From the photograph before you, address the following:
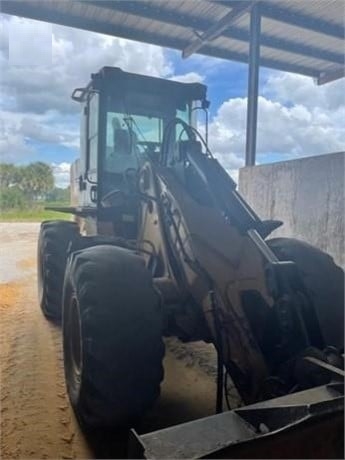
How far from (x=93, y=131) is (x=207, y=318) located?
2.09 m

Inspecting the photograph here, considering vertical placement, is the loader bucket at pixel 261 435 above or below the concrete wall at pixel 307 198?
below

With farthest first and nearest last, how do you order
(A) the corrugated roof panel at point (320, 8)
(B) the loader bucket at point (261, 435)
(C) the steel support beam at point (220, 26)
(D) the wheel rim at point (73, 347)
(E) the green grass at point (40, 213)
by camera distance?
(C) the steel support beam at point (220, 26) < (A) the corrugated roof panel at point (320, 8) < (E) the green grass at point (40, 213) < (D) the wheel rim at point (73, 347) < (B) the loader bucket at point (261, 435)

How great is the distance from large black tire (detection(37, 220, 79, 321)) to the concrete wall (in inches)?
92.7

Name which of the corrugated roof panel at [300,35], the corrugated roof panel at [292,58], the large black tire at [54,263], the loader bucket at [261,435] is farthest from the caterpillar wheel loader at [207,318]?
the corrugated roof panel at [292,58]

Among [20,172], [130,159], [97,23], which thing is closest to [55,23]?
[97,23]

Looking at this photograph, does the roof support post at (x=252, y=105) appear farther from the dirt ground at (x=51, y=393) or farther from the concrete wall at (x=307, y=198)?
the dirt ground at (x=51, y=393)

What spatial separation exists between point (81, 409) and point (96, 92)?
2313 millimetres

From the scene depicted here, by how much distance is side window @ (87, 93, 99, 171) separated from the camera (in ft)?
10.8

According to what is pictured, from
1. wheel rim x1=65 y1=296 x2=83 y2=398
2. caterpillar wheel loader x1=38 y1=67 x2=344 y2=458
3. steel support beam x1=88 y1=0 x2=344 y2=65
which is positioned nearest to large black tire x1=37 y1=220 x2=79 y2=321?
caterpillar wheel loader x1=38 y1=67 x2=344 y2=458

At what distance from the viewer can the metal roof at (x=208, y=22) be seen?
500cm

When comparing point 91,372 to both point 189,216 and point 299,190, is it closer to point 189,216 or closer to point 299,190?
point 189,216

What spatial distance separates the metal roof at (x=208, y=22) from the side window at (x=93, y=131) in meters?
2.09

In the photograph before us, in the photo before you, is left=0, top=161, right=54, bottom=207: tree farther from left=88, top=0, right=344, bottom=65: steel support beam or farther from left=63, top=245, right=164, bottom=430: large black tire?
left=63, top=245, right=164, bottom=430: large black tire

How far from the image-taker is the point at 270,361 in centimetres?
168
